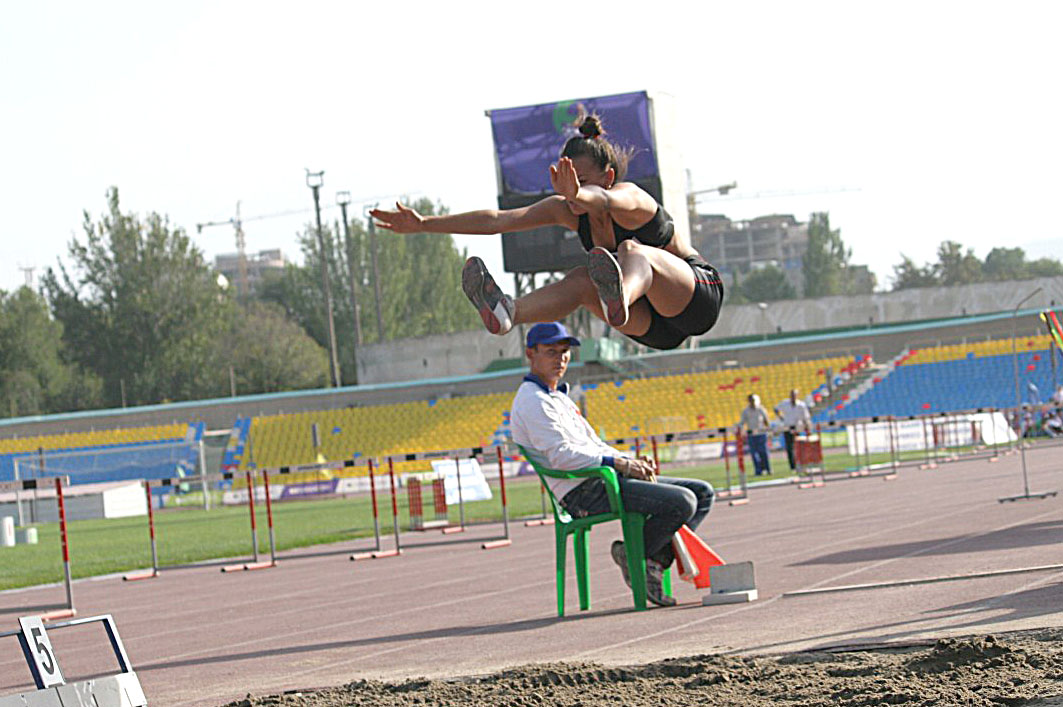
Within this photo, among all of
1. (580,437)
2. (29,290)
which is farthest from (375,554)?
(29,290)

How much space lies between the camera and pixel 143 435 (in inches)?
2140

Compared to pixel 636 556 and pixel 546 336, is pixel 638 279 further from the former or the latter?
pixel 636 556

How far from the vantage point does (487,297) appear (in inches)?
254

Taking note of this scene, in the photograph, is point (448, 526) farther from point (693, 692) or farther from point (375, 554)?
point (693, 692)

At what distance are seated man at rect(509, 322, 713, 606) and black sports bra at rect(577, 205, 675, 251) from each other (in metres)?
2.10

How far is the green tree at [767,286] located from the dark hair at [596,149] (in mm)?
126999

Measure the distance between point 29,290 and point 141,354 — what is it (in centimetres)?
1273

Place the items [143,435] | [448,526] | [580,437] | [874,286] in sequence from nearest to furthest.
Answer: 1. [580,437]
2. [448,526]
3. [143,435]
4. [874,286]

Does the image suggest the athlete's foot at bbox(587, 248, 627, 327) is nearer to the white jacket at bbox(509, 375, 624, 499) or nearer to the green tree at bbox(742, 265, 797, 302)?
the white jacket at bbox(509, 375, 624, 499)

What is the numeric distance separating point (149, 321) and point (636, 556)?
80.8 m

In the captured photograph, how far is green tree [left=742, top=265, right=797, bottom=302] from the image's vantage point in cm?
13275

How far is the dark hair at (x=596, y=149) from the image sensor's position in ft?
21.0

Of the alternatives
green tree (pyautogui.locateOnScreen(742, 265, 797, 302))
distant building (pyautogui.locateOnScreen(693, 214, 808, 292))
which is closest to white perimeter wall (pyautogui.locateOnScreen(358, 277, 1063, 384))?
green tree (pyautogui.locateOnScreen(742, 265, 797, 302))

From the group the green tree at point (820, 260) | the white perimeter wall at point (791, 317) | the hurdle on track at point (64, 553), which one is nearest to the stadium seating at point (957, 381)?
the white perimeter wall at point (791, 317)
